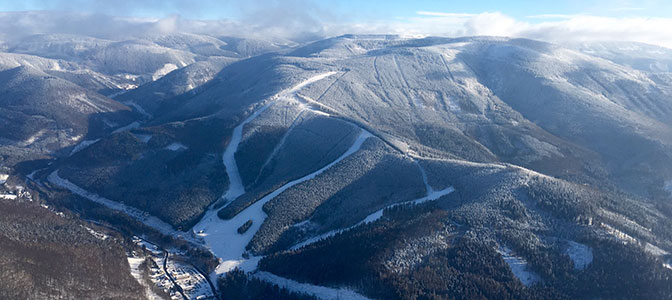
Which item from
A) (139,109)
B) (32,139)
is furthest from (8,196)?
(139,109)

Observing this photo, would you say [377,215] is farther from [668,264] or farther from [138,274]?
[668,264]

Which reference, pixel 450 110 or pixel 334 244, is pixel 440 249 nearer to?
pixel 334 244

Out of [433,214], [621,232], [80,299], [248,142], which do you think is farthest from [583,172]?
[80,299]

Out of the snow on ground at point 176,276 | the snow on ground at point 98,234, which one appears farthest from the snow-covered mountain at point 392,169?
the snow on ground at point 98,234

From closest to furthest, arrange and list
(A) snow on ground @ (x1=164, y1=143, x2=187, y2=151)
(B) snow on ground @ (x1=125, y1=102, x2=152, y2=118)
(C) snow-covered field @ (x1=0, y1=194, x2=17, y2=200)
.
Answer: (C) snow-covered field @ (x1=0, y1=194, x2=17, y2=200) → (A) snow on ground @ (x1=164, y1=143, x2=187, y2=151) → (B) snow on ground @ (x1=125, y1=102, x2=152, y2=118)

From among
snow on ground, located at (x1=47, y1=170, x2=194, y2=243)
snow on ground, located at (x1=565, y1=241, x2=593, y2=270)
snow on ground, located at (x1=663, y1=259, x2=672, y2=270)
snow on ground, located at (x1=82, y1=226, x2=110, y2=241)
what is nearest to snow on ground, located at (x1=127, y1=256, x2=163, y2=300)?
snow on ground, located at (x1=82, y1=226, x2=110, y2=241)

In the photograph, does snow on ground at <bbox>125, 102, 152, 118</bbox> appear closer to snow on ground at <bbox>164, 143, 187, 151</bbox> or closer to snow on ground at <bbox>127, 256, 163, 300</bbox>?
snow on ground at <bbox>164, 143, 187, 151</bbox>
